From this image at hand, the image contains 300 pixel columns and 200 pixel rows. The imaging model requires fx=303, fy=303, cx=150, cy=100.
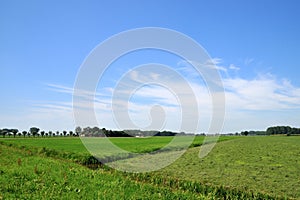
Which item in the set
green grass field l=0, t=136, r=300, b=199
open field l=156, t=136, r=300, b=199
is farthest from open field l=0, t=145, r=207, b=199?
open field l=156, t=136, r=300, b=199

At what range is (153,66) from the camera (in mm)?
24094

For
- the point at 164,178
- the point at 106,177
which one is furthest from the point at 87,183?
the point at 164,178

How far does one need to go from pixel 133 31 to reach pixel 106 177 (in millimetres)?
11387

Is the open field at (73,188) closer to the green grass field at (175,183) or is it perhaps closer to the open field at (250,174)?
the green grass field at (175,183)

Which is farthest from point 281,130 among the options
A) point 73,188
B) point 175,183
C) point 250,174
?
point 73,188

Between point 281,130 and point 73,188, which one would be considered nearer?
point 73,188

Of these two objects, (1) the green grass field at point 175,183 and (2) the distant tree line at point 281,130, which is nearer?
(1) the green grass field at point 175,183

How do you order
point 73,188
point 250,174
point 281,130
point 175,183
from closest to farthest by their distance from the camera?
point 73,188 → point 175,183 → point 250,174 → point 281,130

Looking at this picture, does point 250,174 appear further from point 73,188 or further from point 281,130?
point 281,130

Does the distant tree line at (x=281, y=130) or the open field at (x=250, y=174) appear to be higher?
the distant tree line at (x=281, y=130)

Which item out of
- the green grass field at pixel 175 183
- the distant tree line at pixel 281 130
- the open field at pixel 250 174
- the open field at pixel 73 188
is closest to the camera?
the open field at pixel 73 188

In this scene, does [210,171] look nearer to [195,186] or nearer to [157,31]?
[195,186]

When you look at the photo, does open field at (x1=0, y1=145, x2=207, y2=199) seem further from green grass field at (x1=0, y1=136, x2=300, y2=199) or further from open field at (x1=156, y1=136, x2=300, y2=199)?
open field at (x1=156, y1=136, x2=300, y2=199)

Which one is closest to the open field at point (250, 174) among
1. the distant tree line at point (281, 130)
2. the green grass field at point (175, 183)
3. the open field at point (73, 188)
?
the green grass field at point (175, 183)
